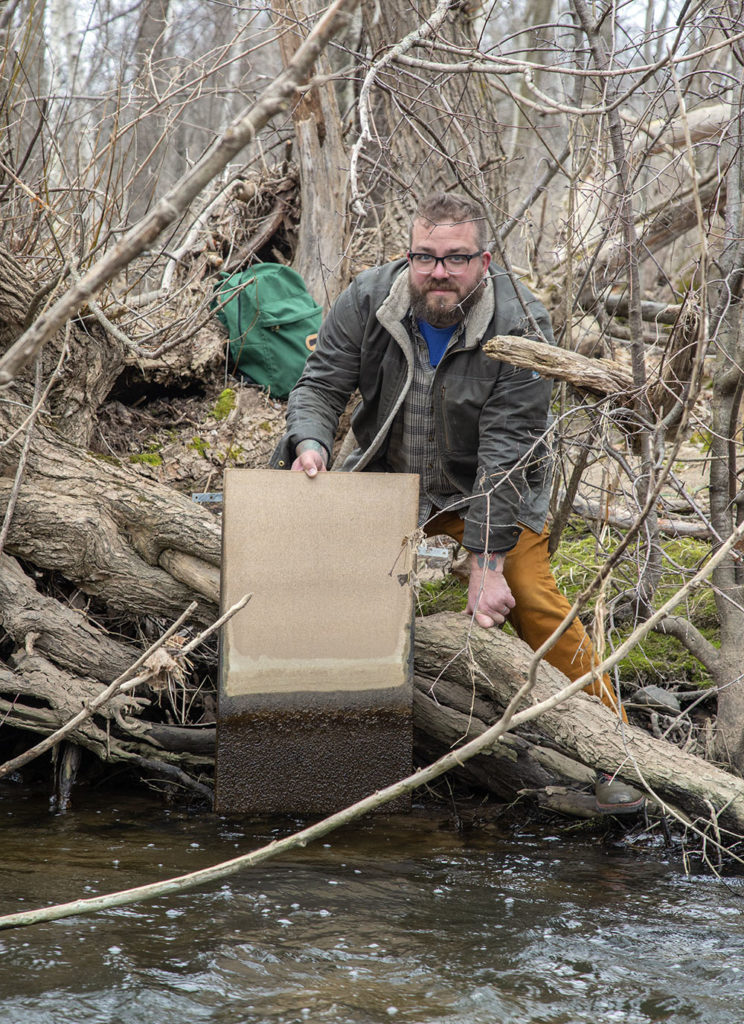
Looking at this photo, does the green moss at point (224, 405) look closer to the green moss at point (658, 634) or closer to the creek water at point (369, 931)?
the green moss at point (658, 634)

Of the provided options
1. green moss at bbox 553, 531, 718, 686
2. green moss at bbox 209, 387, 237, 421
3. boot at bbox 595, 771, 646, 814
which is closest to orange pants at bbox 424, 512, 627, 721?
boot at bbox 595, 771, 646, 814

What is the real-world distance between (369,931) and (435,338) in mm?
2319

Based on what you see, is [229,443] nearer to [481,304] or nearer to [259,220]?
[259,220]

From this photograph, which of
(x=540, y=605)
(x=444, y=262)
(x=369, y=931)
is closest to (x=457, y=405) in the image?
(x=444, y=262)

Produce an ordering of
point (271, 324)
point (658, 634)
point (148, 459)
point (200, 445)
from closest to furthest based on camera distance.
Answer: point (658, 634) < point (148, 459) < point (200, 445) < point (271, 324)

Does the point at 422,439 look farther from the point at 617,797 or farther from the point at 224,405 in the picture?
the point at 224,405

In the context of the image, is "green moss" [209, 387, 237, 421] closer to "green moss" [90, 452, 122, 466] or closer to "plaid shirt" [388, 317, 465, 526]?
"green moss" [90, 452, 122, 466]

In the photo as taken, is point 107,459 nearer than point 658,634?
Yes

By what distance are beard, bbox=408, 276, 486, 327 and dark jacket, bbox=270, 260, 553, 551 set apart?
41mm

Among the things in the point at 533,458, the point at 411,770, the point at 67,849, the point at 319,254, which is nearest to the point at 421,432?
the point at 533,458

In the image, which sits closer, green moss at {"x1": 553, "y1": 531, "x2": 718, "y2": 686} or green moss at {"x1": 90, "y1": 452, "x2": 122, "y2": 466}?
green moss at {"x1": 90, "y1": 452, "x2": 122, "y2": 466}

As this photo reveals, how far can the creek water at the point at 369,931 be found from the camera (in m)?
2.43

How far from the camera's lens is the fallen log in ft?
11.5

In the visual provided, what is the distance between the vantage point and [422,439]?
402 cm
